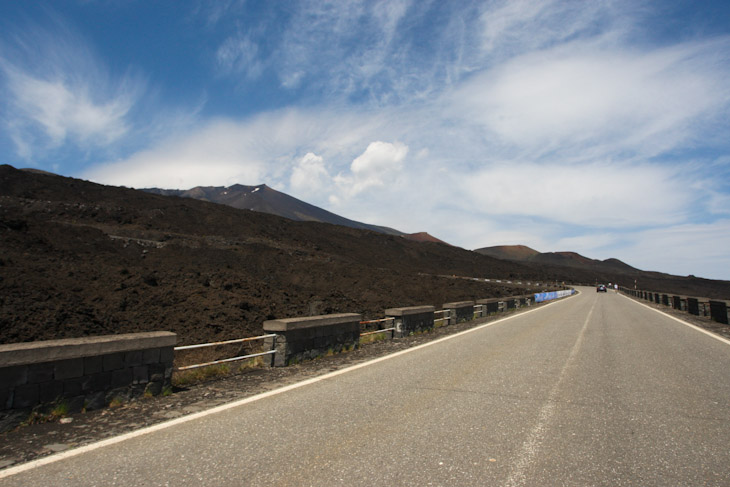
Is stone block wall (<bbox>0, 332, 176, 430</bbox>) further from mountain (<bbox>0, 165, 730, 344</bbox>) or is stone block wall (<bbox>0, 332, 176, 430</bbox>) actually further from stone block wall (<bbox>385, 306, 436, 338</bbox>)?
mountain (<bbox>0, 165, 730, 344</bbox>)

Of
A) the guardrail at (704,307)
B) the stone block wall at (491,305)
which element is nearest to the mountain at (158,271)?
the stone block wall at (491,305)

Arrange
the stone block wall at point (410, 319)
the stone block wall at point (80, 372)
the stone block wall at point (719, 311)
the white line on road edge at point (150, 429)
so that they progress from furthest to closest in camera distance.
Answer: the stone block wall at point (719, 311) → the stone block wall at point (410, 319) → the stone block wall at point (80, 372) → the white line on road edge at point (150, 429)

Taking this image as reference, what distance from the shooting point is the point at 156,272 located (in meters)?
26.2

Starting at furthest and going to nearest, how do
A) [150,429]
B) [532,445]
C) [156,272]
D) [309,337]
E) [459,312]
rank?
[156,272] → [459,312] → [309,337] → [150,429] → [532,445]

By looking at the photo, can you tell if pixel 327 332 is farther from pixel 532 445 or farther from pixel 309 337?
pixel 532 445

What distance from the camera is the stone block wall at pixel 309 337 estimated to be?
8289mm

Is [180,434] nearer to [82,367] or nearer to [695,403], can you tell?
[82,367]

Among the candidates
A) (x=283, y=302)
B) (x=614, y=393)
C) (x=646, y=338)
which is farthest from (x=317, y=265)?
(x=614, y=393)

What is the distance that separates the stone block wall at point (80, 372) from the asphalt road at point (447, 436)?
1.25 metres

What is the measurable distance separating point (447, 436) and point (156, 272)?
1021 inches

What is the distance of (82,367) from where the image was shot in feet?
16.8

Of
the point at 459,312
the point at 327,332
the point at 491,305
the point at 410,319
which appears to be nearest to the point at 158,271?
the point at 459,312

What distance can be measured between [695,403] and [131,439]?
23.9 feet

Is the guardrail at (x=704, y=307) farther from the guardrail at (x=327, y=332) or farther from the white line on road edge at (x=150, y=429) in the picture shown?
the white line on road edge at (x=150, y=429)
